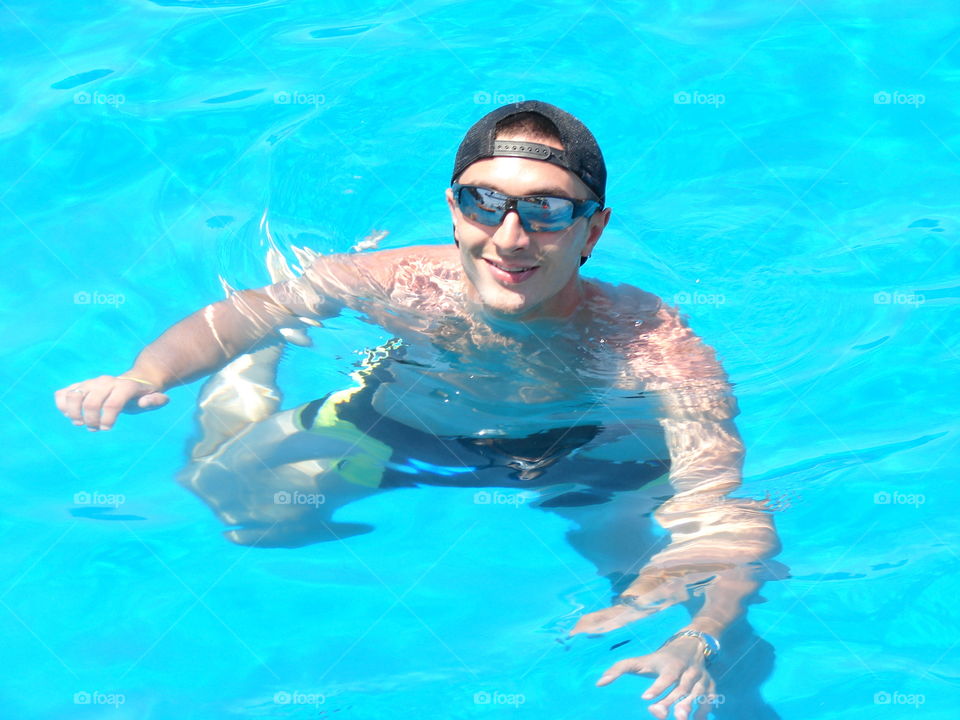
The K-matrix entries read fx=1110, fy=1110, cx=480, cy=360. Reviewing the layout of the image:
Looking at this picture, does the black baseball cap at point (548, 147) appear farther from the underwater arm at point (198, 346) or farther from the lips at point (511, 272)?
the underwater arm at point (198, 346)

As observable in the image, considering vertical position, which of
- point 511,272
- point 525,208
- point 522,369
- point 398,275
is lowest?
point 522,369

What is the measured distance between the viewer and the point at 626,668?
3625 mm

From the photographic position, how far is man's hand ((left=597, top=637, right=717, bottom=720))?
3.57 m

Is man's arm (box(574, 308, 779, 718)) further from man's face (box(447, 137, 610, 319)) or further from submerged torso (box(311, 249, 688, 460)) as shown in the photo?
man's face (box(447, 137, 610, 319))

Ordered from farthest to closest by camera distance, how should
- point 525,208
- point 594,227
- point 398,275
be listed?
point 398,275 < point 594,227 < point 525,208

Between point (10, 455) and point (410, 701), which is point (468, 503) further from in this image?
point (10, 455)

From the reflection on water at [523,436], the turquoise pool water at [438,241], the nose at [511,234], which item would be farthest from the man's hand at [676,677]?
the nose at [511,234]

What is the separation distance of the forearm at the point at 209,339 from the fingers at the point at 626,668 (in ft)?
6.81

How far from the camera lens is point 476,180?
4.14 m

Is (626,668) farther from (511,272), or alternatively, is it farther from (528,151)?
(528,151)

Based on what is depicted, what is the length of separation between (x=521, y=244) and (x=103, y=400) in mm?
1663

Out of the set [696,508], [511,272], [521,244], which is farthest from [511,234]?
[696,508]

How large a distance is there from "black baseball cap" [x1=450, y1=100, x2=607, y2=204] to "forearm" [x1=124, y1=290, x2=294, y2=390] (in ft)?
3.79

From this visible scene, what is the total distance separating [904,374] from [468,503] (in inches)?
92.1
